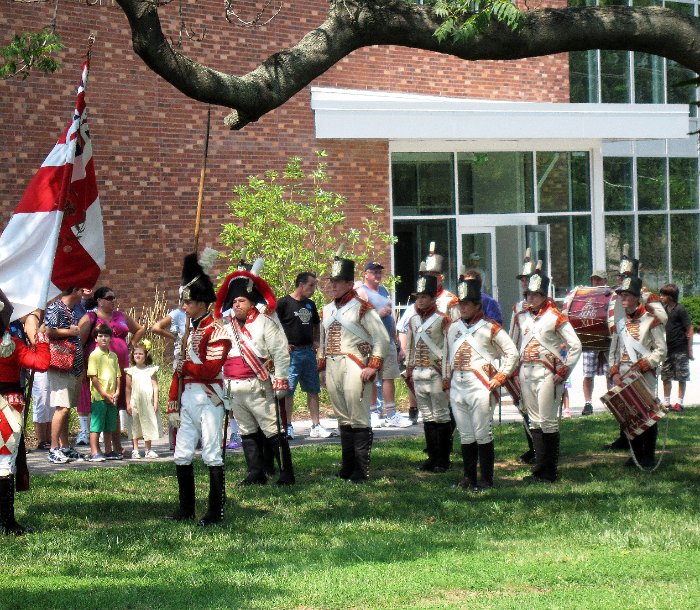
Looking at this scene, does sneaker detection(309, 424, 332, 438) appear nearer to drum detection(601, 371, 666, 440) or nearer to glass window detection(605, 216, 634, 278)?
drum detection(601, 371, 666, 440)

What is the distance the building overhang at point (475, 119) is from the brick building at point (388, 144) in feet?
0.10

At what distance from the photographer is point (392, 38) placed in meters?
11.1

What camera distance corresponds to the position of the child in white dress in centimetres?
1420

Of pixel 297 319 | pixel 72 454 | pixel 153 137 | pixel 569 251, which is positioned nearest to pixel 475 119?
pixel 569 251

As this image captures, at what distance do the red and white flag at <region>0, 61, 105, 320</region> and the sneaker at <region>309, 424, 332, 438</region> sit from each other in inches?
214

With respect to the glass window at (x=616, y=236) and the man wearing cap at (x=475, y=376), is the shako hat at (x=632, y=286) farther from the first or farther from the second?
the glass window at (x=616, y=236)

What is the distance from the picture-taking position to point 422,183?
2512 cm

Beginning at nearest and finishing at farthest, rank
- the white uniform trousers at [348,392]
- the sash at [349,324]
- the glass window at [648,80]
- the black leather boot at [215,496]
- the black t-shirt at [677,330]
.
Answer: the black leather boot at [215,496]
the white uniform trousers at [348,392]
the sash at [349,324]
the black t-shirt at [677,330]
the glass window at [648,80]

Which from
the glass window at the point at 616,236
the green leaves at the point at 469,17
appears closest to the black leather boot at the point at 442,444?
the green leaves at the point at 469,17

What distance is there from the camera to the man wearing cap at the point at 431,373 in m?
13.1

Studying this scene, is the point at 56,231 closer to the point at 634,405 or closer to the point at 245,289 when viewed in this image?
the point at 245,289

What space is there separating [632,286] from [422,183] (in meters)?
12.3

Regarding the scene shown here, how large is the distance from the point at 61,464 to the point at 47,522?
3.36 meters

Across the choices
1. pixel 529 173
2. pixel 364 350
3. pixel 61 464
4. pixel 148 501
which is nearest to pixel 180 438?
pixel 148 501
